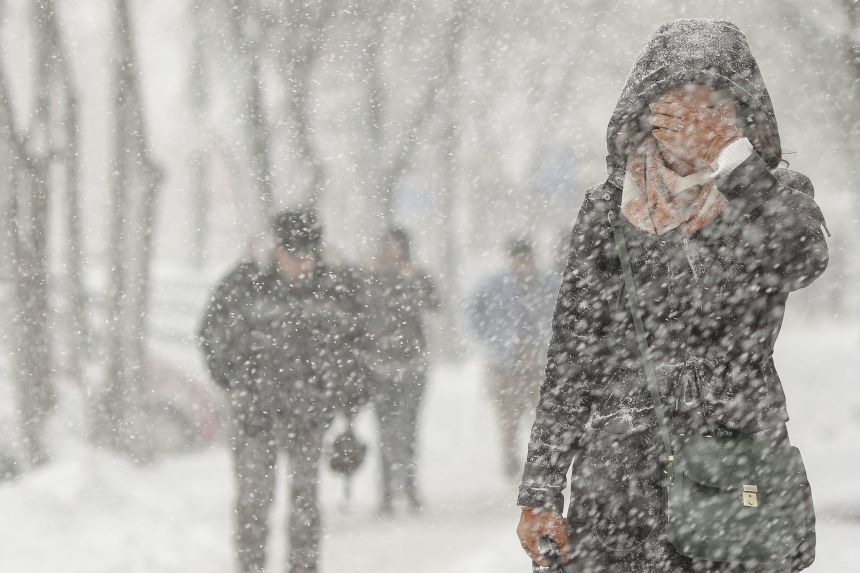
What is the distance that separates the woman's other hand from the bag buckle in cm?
41

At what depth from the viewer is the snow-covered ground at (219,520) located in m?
5.34

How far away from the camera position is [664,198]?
77.4 inches

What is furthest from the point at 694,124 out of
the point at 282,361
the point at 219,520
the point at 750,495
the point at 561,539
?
the point at 219,520

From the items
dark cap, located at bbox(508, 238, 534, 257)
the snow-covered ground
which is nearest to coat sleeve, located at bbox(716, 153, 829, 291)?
the snow-covered ground

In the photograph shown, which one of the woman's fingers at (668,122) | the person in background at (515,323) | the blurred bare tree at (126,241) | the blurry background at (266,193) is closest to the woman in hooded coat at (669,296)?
the woman's fingers at (668,122)

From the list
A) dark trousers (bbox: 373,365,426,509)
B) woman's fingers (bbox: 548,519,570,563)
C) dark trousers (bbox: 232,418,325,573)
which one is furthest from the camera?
dark trousers (bbox: 373,365,426,509)

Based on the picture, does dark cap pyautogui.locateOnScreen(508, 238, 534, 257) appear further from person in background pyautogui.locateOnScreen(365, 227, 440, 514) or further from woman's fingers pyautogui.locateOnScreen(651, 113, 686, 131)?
woman's fingers pyautogui.locateOnScreen(651, 113, 686, 131)

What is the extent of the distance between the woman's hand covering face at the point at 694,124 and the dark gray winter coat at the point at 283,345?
8.63 ft

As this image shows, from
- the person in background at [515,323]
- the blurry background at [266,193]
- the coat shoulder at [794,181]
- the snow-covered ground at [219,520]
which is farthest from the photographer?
the person in background at [515,323]

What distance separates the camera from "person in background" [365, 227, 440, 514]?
6.00 metres

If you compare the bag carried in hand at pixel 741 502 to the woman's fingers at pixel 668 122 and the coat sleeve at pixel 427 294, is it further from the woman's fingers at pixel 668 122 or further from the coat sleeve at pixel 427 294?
the coat sleeve at pixel 427 294

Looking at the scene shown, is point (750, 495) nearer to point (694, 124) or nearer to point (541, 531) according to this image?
point (541, 531)

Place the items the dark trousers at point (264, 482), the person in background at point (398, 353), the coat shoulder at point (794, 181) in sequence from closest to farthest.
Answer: the coat shoulder at point (794, 181), the dark trousers at point (264, 482), the person in background at point (398, 353)

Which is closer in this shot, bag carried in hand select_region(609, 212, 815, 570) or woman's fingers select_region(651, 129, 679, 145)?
bag carried in hand select_region(609, 212, 815, 570)
